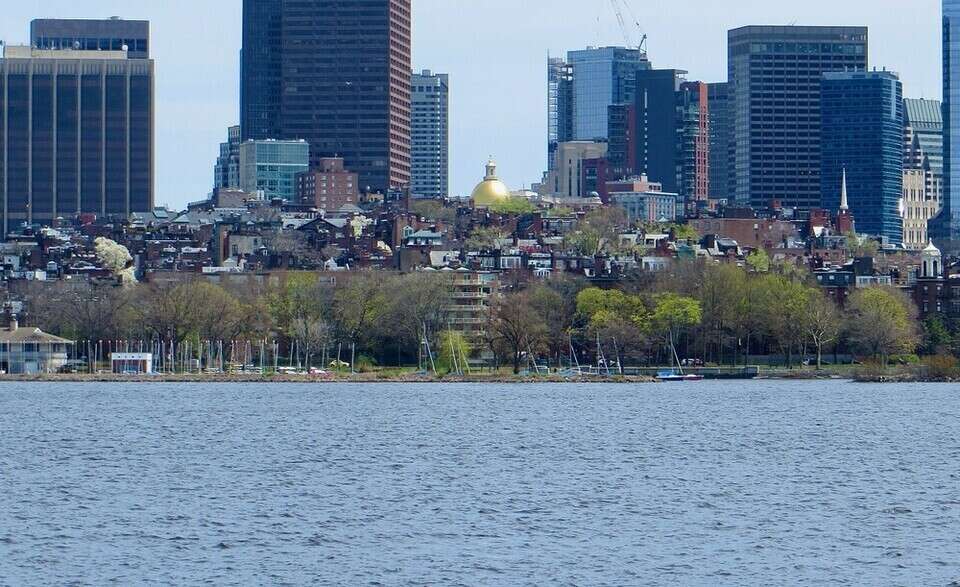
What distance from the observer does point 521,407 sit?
120m

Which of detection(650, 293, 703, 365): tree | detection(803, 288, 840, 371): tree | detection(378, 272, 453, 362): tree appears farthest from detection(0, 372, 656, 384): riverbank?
detection(803, 288, 840, 371): tree

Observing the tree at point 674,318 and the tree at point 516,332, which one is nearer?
the tree at point 516,332

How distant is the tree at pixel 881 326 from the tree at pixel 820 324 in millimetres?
1299

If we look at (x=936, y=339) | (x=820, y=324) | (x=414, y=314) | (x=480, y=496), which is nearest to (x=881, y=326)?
(x=820, y=324)

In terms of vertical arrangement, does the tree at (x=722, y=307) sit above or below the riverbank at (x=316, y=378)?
above

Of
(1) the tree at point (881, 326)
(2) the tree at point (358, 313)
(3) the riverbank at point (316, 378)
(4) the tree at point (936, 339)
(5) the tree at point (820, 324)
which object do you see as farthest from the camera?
(4) the tree at point (936, 339)

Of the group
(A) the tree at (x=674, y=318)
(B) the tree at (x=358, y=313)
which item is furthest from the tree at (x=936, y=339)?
(B) the tree at (x=358, y=313)

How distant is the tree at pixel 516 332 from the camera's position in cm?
16312

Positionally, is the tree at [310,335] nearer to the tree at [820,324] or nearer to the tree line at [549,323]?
the tree line at [549,323]

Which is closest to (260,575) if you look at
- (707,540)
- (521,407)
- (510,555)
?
(510,555)

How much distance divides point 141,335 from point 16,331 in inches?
354

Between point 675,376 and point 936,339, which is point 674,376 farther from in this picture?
point 936,339

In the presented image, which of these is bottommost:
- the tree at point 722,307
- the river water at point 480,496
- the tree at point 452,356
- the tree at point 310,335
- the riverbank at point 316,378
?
the river water at point 480,496

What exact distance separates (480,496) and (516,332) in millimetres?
93713
